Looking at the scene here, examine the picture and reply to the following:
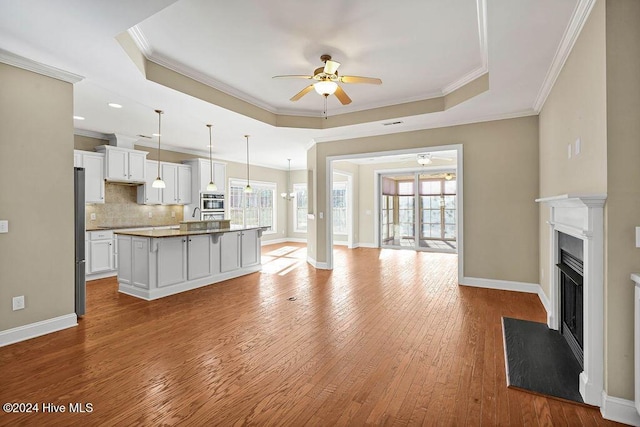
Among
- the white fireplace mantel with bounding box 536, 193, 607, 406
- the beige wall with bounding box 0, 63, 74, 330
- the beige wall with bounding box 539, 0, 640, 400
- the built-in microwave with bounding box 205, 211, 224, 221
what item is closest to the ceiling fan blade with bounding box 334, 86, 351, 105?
the beige wall with bounding box 539, 0, 640, 400

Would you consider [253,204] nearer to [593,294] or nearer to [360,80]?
[360,80]

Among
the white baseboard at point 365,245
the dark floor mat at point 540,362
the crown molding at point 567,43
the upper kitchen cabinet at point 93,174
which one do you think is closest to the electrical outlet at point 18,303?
the upper kitchen cabinet at point 93,174

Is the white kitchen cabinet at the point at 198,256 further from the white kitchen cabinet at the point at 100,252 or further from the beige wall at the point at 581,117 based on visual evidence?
the beige wall at the point at 581,117

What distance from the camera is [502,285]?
16.4ft

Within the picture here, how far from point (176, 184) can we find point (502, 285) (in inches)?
286

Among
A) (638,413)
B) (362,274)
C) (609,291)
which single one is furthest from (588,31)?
(362,274)

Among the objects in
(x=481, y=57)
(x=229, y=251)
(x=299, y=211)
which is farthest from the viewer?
(x=299, y=211)

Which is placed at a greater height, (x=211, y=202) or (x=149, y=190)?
(x=149, y=190)

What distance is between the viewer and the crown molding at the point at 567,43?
2.31 m

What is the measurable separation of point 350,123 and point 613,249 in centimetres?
425

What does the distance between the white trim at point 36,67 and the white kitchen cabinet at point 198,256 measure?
2.58 meters

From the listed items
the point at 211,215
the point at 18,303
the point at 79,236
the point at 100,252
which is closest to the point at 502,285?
the point at 79,236

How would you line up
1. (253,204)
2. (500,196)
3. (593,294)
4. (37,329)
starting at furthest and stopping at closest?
(253,204) < (500,196) < (37,329) < (593,294)

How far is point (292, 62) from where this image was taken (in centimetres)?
376
